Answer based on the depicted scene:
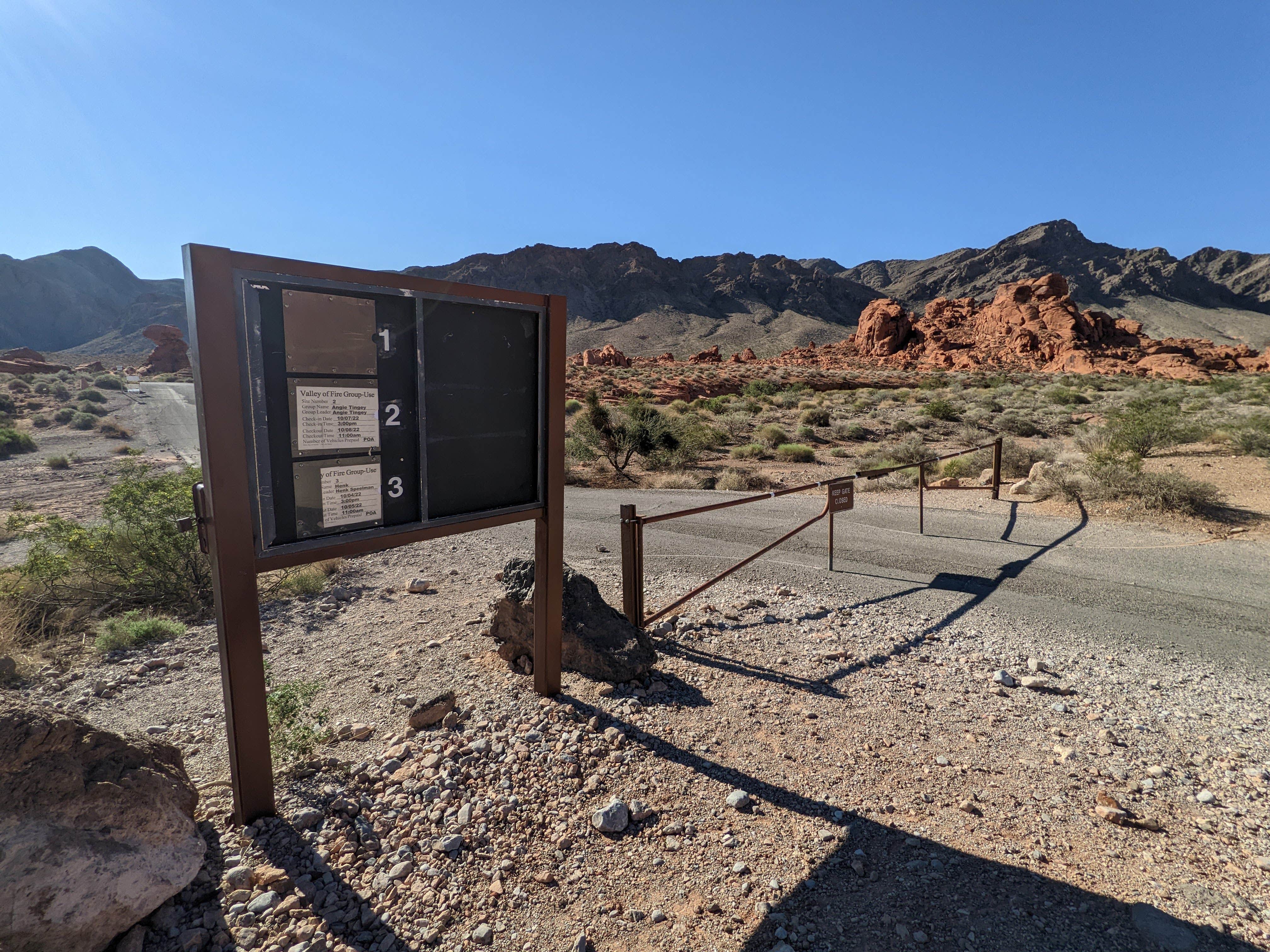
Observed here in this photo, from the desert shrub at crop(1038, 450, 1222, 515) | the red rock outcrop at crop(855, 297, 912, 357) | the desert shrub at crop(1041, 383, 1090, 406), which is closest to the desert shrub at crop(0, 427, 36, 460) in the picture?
the desert shrub at crop(1038, 450, 1222, 515)

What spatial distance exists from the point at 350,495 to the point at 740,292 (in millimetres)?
119898

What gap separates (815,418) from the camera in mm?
26359

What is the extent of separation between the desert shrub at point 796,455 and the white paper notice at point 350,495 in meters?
16.3

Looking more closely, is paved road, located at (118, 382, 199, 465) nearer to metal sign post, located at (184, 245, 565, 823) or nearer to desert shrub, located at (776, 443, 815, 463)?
metal sign post, located at (184, 245, 565, 823)

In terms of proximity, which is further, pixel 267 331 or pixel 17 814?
pixel 267 331

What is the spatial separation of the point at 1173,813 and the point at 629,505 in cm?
347

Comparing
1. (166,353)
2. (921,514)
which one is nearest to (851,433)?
(921,514)

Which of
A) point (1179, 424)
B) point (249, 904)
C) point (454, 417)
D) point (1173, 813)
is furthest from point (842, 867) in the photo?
point (1179, 424)

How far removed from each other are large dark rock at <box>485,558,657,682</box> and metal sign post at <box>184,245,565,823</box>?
3.31ft

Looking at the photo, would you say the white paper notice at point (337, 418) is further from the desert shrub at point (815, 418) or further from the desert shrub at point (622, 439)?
the desert shrub at point (815, 418)

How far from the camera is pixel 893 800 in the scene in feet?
10.7

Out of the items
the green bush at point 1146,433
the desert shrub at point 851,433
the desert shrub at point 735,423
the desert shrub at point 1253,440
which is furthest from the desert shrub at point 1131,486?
the desert shrub at point 735,423

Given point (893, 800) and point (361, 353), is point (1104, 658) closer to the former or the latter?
point (893, 800)

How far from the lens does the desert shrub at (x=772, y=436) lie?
21.4 m
